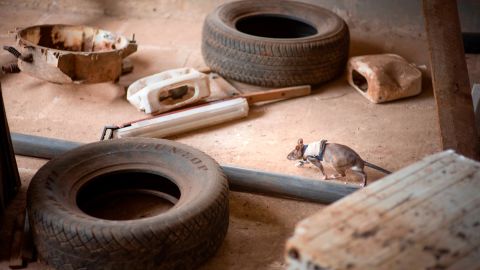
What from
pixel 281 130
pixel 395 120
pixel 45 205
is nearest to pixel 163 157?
pixel 45 205

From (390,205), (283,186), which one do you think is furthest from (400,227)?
(283,186)

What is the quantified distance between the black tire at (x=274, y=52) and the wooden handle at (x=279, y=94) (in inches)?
2.6

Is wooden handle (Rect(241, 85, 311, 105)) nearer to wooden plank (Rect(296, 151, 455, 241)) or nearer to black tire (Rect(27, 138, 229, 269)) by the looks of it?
black tire (Rect(27, 138, 229, 269))

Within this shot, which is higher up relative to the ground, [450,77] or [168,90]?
[450,77]

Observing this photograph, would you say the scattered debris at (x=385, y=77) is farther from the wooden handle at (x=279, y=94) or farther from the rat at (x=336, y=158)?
the rat at (x=336, y=158)

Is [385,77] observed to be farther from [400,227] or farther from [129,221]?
[400,227]

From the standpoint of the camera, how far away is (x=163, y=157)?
3633 mm

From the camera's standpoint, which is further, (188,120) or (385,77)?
(385,77)

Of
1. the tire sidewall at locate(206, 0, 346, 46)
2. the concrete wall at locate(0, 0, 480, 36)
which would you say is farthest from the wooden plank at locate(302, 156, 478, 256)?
the concrete wall at locate(0, 0, 480, 36)

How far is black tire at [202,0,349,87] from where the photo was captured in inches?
194

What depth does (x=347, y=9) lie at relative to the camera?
595 cm

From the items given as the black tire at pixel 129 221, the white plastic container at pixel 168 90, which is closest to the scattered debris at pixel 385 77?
the white plastic container at pixel 168 90

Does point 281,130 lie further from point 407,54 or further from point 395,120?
point 407,54

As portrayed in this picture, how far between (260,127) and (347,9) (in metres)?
1.88
